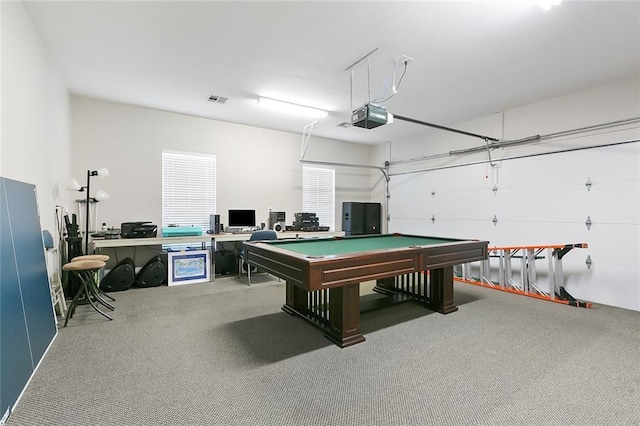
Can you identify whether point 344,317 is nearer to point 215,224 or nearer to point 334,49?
point 334,49

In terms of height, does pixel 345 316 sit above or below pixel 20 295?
below

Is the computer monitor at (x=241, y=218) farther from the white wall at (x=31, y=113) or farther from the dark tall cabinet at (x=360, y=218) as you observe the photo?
the white wall at (x=31, y=113)

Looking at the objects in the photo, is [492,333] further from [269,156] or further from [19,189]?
[269,156]

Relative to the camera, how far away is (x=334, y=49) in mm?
3191

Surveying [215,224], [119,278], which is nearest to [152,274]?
[119,278]

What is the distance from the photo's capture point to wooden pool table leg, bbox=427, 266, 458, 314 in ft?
11.9

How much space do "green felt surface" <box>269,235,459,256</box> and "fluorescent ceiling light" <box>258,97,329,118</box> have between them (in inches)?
91.1

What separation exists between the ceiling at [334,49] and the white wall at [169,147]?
1.50 feet

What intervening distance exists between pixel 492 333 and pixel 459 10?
3083 mm

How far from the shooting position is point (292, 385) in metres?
2.10

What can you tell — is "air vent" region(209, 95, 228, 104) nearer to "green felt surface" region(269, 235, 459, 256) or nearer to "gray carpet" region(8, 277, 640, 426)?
"green felt surface" region(269, 235, 459, 256)

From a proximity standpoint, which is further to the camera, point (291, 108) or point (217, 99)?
point (291, 108)

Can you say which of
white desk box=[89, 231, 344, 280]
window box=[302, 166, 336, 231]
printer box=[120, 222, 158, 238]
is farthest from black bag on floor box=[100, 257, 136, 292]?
window box=[302, 166, 336, 231]

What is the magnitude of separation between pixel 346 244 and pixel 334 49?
7.32 feet
